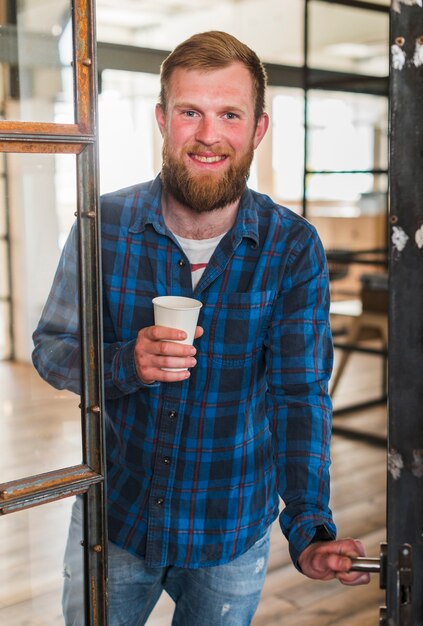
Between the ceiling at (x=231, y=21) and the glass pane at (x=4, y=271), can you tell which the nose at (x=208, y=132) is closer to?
the glass pane at (x=4, y=271)

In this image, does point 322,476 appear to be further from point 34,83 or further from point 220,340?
point 34,83

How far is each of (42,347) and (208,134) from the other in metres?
0.43

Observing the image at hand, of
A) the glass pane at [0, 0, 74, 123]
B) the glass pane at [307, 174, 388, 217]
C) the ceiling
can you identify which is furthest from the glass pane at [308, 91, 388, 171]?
the glass pane at [0, 0, 74, 123]

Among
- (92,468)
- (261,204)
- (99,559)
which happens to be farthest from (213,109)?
(99,559)

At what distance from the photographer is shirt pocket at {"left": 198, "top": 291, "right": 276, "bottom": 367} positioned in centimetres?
136

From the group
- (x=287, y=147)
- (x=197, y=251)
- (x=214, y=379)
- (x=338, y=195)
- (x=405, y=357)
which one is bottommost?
(x=214, y=379)

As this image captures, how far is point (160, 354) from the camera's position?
1.14 m

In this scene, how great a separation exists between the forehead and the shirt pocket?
321 mm

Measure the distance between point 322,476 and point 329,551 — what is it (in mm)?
224

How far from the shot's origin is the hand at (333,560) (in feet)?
3.38

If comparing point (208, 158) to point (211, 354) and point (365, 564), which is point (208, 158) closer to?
point (211, 354)

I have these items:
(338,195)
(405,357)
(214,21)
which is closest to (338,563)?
(405,357)

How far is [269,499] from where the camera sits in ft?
4.87

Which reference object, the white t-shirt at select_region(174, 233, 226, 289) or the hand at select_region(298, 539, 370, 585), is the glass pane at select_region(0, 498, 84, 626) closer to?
the hand at select_region(298, 539, 370, 585)
